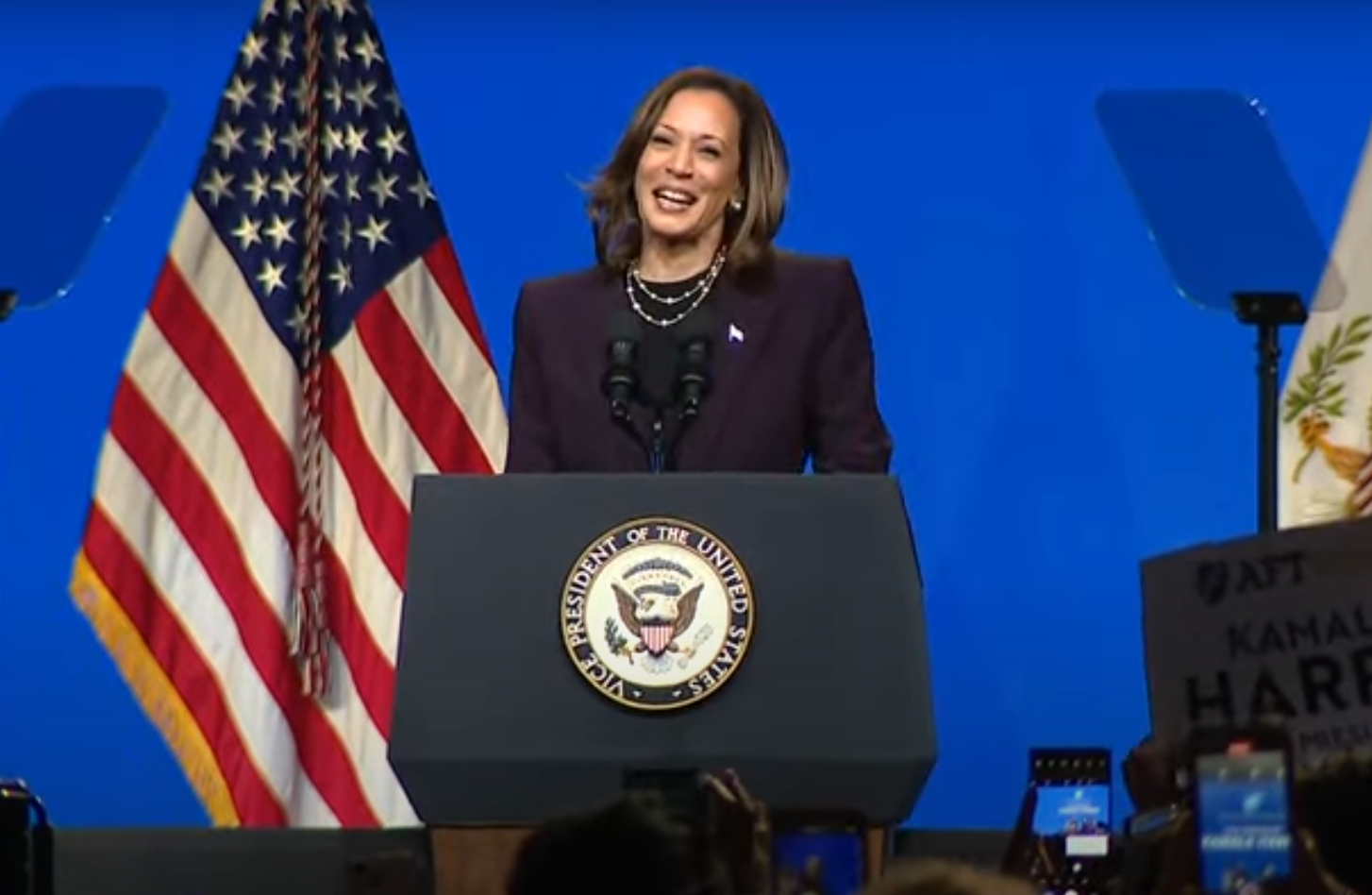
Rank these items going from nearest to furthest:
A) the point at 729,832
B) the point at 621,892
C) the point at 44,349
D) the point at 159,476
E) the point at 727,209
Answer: the point at 621,892
the point at 729,832
the point at 727,209
the point at 159,476
the point at 44,349

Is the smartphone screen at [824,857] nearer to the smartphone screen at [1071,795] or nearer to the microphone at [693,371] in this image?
the smartphone screen at [1071,795]

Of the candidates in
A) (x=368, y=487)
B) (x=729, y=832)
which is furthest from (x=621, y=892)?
(x=368, y=487)

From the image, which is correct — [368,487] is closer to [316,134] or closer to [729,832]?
[316,134]

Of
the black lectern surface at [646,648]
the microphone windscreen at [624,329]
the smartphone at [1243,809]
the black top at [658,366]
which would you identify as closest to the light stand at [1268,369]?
the black top at [658,366]

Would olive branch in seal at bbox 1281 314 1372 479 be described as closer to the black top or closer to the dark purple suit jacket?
the dark purple suit jacket

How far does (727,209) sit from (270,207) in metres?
1.61

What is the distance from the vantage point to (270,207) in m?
4.97

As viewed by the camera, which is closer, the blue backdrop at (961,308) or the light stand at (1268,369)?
the light stand at (1268,369)

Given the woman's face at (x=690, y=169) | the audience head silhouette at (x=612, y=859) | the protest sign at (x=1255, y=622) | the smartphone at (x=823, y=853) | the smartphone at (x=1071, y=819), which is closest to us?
the audience head silhouette at (x=612, y=859)

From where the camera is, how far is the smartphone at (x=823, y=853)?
2336mm

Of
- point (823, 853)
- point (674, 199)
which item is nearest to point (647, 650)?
point (823, 853)

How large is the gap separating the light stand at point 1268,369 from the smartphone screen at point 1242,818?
2.11m

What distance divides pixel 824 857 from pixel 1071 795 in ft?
1.14

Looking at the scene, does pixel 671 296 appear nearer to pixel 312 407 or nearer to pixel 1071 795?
pixel 1071 795
